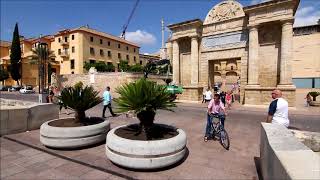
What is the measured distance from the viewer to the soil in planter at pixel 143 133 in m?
4.92

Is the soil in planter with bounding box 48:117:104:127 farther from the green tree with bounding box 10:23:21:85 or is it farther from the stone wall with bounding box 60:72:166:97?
the green tree with bounding box 10:23:21:85

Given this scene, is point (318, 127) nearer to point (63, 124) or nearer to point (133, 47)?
point (63, 124)

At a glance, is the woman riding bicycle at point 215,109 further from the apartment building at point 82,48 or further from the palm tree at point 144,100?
the apartment building at point 82,48

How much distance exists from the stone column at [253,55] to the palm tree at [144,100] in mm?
13620

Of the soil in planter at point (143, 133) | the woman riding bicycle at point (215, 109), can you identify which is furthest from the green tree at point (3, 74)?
the woman riding bicycle at point (215, 109)

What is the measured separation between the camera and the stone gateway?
15.7 meters

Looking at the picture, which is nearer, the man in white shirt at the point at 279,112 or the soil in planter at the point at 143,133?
the soil in planter at the point at 143,133

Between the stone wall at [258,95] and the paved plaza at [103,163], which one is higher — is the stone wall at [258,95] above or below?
above

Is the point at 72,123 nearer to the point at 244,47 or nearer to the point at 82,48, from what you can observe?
the point at 244,47

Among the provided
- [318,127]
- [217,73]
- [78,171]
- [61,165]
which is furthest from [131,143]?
[217,73]


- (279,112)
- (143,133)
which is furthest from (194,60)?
(143,133)

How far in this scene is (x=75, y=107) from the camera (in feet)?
21.0

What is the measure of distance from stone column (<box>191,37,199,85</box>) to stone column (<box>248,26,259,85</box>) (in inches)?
188

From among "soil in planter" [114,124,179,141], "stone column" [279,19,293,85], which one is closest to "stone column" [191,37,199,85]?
"stone column" [279,19,293,85]
